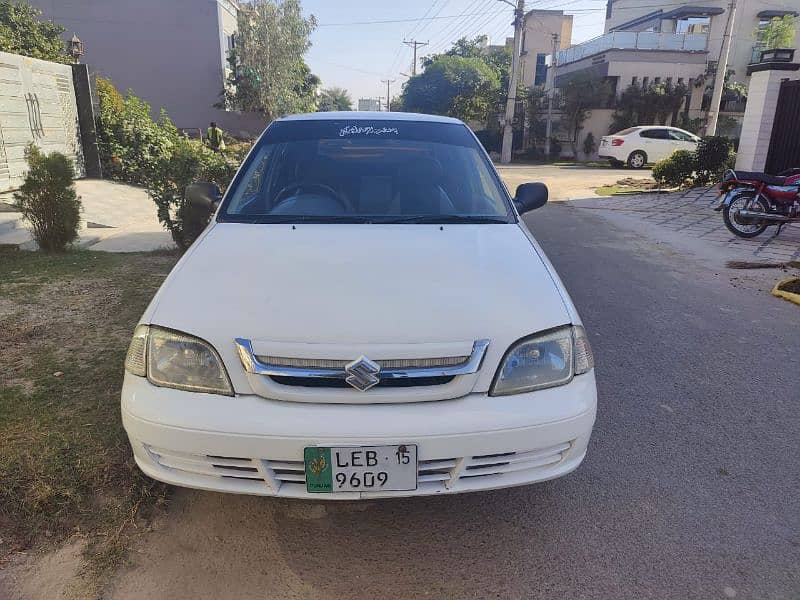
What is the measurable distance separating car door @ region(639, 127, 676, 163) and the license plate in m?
22.3

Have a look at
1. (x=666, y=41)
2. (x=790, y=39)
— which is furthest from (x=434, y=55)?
(x=790, y=39)

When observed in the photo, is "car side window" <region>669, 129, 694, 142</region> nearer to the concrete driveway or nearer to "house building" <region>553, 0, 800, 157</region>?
the concrete driveway

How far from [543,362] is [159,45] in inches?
1078

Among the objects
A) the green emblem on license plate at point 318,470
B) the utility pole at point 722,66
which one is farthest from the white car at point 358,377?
the utility pole at point 722,66

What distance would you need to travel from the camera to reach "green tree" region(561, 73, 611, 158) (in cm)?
2908

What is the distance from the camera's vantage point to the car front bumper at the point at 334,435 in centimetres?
196

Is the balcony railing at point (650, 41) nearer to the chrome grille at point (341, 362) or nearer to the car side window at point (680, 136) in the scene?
the car side window at point (680, 136)

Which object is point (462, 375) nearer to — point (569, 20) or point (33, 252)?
point (33, 252)

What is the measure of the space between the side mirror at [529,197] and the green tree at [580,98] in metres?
28.4

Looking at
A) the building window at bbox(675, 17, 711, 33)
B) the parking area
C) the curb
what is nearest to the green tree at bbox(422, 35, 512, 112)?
the building window at bbox(675, 17, 711, 33)

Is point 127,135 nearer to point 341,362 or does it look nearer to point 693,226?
point 693,226

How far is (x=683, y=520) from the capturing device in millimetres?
2471

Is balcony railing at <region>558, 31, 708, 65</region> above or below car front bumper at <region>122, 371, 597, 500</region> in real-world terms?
above

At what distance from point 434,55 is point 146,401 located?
44028mm
